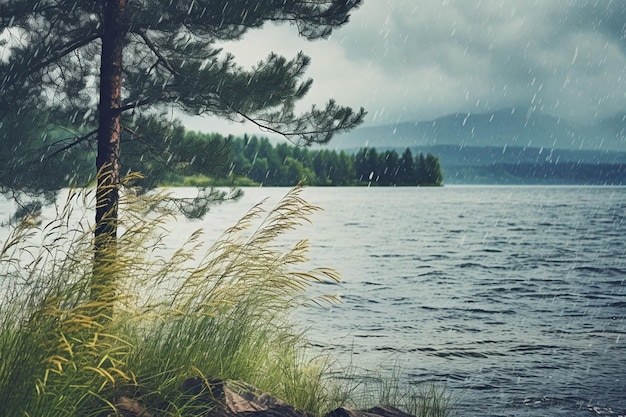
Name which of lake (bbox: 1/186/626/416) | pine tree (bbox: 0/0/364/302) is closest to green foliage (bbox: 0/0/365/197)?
pine tree (bbox: 0/0/364/302)

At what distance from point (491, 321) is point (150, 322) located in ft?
37.3

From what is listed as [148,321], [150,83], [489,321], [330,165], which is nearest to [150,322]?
[148,321]

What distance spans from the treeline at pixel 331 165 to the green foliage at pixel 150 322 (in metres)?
87.7

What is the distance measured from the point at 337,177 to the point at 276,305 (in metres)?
113

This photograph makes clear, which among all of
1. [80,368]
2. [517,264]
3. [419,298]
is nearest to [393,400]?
[80,368]

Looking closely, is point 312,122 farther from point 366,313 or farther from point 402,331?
point 366,313

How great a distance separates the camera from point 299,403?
210 inches

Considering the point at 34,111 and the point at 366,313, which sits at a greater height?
the point at 34,111

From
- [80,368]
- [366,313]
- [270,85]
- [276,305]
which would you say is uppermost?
[270,85]

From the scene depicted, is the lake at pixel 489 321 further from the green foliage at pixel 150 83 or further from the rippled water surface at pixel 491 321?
the green foliage at pixel 150 83

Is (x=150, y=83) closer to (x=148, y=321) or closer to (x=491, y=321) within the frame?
(x=148, y=321)

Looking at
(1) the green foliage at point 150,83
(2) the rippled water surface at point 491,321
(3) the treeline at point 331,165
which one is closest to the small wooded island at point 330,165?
(3) the treeline at point 331,165

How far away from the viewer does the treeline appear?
99500mm

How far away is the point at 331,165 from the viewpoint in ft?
359
